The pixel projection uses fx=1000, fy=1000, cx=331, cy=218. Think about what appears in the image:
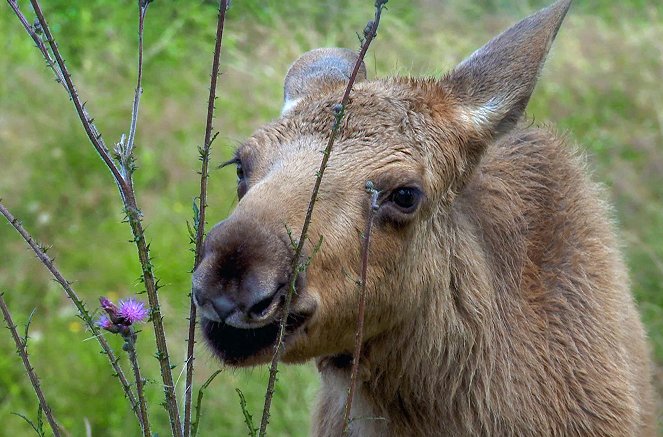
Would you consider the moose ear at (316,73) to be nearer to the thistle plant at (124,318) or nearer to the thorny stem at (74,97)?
the thorny stem at (74,97)

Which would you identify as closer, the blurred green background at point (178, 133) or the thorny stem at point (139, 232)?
the thorny stem at point (139, 232)

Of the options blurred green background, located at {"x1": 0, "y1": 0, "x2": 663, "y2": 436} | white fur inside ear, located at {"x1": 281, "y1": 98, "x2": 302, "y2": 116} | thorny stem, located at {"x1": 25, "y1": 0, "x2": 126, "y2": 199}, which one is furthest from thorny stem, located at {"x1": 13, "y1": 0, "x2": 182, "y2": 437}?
blurred green background, located at {"x1": 0, "y1": 0, "x2": 663, "y2": 436}

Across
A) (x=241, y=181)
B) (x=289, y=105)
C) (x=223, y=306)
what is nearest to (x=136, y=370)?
(x=223, y=306)

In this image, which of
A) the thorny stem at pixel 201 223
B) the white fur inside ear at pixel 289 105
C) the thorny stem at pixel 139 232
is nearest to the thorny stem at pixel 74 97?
the thorny stem at pixel 139 232

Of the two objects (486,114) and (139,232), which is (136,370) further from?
(486,114)

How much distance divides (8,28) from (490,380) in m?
8.39

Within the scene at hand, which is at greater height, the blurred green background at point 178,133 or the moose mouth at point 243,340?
the blurred green background at point 178,133

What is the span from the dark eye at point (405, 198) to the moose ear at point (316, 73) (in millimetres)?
749

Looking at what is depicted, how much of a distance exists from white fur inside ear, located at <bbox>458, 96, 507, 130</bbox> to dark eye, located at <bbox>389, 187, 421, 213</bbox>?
445mm

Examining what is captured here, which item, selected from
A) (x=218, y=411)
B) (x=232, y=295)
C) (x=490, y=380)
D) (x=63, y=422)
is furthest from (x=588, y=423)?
(x=63, y=422)

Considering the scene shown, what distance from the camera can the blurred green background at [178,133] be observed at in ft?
23.5

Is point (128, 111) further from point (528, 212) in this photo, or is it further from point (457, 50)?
point (528, 212)

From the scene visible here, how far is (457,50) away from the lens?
10.4 meters

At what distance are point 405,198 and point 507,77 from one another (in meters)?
0.71
